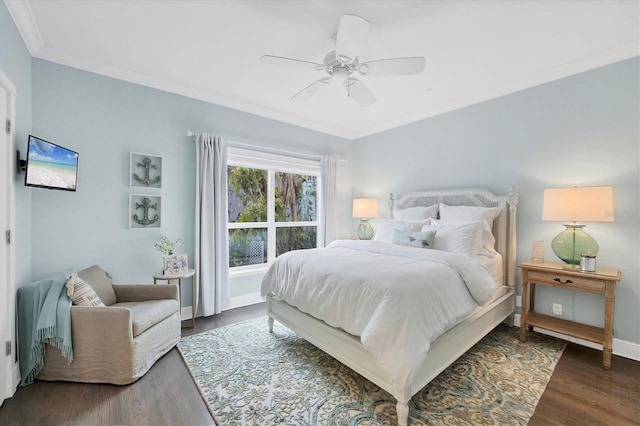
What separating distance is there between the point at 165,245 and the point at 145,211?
424mm

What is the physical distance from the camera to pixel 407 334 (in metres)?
1.61

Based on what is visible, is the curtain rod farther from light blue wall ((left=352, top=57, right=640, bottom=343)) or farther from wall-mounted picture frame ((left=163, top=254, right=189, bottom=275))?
light blue wall ((left=352, top=57, right=640, bottom=343))

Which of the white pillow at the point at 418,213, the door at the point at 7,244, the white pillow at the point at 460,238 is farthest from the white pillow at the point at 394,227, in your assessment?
the door at the point at 7,244

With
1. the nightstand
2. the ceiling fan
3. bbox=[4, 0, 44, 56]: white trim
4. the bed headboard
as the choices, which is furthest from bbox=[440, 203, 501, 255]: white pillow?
bbox=[4, 0, 44, 56]: white trim

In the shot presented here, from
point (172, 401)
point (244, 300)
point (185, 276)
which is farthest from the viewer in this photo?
point (244, 300)

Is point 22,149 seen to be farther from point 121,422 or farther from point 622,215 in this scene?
point 622,215

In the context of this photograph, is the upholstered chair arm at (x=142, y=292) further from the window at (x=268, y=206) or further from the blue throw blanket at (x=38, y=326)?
the window at (x=268, y=206)

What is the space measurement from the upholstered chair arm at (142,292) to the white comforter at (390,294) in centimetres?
99

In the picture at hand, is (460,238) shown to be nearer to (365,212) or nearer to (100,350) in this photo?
(365,212)

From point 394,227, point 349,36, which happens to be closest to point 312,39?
point 349,36

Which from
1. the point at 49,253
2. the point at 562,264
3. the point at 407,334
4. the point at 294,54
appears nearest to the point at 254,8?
the point at 294,54

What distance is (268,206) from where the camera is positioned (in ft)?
13.7

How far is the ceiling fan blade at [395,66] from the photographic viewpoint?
2.04m

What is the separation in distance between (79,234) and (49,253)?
0.26 metres
